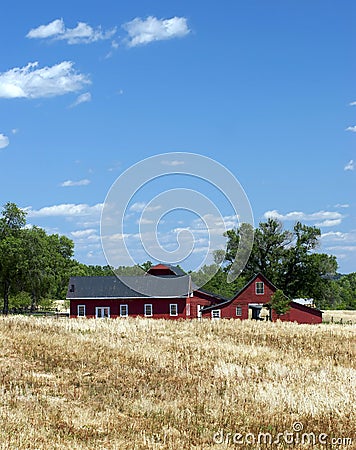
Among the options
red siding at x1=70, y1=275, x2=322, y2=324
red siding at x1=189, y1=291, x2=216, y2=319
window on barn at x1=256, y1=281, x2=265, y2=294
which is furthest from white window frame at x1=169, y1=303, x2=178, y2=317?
window on barn at x1=256, y1=281, x2=265, y2=294

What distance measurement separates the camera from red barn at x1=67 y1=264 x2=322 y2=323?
64.5m

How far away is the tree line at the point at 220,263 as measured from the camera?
77562 millimetres

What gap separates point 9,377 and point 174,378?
17.1 feet

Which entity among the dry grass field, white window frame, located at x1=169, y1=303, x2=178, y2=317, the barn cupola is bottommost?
the dry grass field

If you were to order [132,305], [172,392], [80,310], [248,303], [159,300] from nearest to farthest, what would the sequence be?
[172,392]
[80,310]
[132,305]
[159,300]
[248,303]

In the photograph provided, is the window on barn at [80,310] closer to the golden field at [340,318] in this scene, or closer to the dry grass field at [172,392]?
the golden field at [340,318]

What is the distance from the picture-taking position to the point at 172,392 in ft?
58.6

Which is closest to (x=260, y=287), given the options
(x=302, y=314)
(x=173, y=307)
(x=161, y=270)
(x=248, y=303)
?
(x=248, y=303)

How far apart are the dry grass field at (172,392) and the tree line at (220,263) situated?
46.8m

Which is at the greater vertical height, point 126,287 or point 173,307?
point 126,287

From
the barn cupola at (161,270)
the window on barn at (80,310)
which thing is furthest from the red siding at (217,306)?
the barn cupola at (161,270)

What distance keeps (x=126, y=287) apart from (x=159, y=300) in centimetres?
381

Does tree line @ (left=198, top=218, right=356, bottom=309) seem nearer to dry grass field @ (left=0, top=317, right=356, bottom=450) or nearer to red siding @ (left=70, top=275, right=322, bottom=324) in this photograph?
red siding @ (left=70, top=275, right=322, bottom=324)

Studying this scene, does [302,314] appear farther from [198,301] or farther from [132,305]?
[132,305]
